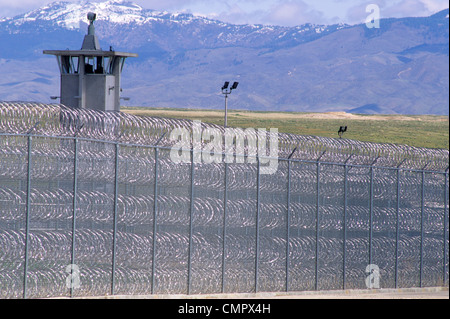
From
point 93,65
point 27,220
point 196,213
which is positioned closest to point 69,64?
point 93,65

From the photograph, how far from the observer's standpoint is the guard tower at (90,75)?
27438 mm

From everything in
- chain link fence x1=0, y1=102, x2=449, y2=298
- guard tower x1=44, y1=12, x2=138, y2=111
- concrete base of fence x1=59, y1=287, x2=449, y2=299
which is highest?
guard tower x1=44, y1=12, x2=138, y2=111

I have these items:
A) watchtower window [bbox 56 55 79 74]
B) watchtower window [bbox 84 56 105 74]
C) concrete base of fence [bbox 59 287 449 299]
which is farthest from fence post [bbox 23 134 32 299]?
watchtower window [bbox 56 55 79 74]

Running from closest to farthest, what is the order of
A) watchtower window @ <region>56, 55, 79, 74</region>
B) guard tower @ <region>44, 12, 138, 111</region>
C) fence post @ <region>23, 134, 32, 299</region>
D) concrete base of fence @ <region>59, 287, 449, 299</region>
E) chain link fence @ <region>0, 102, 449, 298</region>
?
1. fence post @ <region>23, 134, 32, 299</region>
2. chain link fence @ <region>0, 102, 449, 298</region>
3. concrete base of fence @ <region>59, 287, 449, 299</region>
4. guard tower @ <region>44, 12, 138, 111</region>
5. watchtower window @ <region>56, 55, 79, 74</region>

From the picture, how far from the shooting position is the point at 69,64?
92.0ft

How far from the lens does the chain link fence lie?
9.30m

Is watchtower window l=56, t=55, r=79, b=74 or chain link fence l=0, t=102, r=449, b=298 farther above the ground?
watchtower window l=56, t=55, r=79, b=74

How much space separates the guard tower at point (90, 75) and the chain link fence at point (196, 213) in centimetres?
1416

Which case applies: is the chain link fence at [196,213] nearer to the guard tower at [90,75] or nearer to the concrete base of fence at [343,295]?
the concrete base of fence at [343,295]

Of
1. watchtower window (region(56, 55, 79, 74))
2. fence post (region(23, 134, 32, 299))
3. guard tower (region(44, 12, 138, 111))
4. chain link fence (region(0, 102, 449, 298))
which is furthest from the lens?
watchtower window (region(56, 55, 79, 74))

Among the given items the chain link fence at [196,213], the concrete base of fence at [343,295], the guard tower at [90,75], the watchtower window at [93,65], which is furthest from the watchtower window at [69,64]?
the concrete base of fence at [343,295]

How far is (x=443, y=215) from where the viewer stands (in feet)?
52.6

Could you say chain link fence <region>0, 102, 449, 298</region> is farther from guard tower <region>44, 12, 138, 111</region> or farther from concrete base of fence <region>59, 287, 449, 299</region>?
guard tower <region>44, 12, 138, 111</region>

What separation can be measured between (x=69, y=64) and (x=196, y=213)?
17.7 metres
